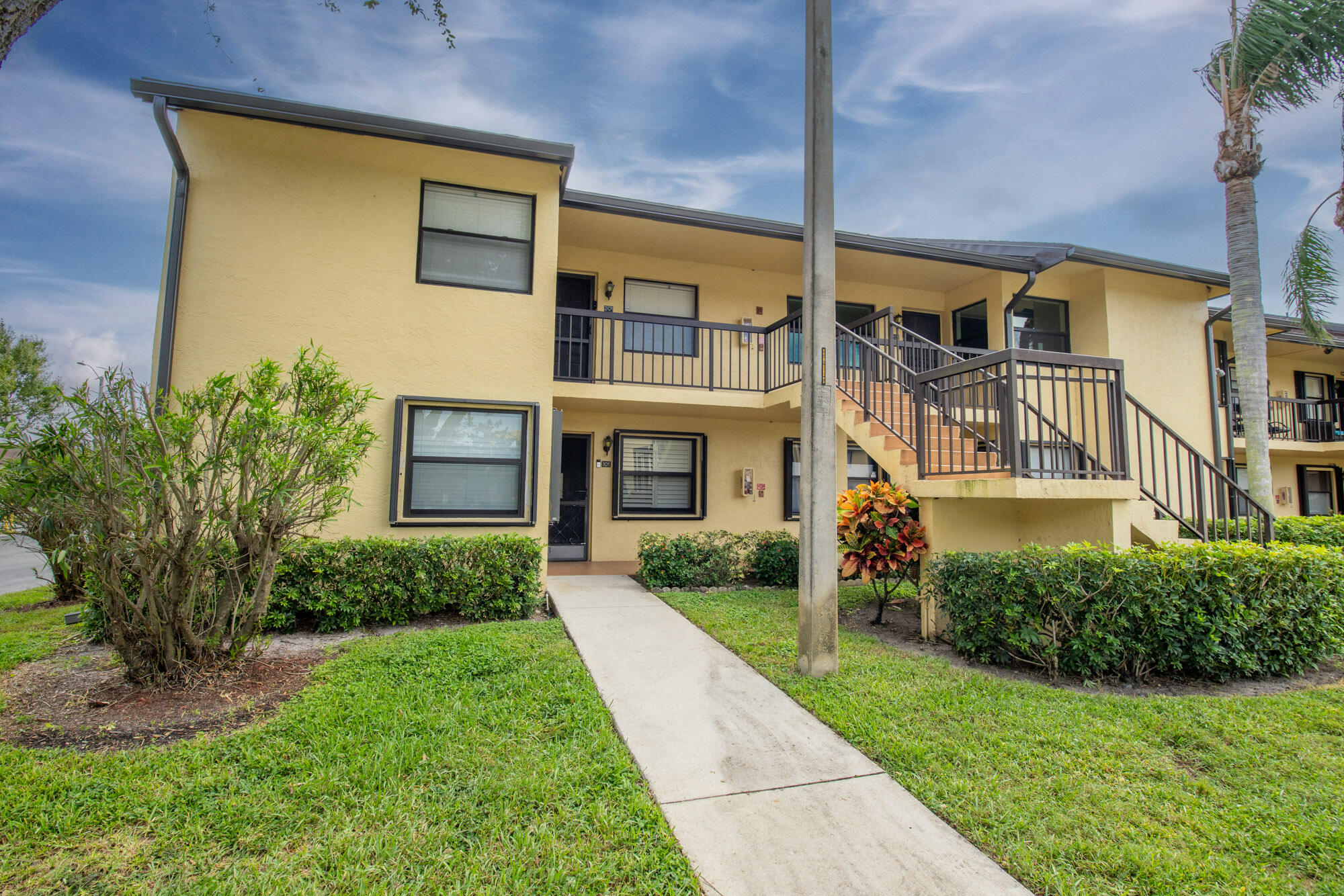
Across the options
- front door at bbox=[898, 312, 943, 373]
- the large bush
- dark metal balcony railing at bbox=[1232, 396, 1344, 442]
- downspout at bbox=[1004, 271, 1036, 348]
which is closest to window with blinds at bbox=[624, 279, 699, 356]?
front door at bbox=[898, 312, 943, 373]

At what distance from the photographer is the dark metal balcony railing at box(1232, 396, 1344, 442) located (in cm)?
1459

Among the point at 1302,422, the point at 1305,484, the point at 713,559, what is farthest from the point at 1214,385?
the point at 713,559

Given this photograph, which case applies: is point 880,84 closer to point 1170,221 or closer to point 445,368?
point 445,368

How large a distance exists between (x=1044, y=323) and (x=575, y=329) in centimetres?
912

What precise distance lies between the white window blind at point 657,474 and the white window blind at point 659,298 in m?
2.24

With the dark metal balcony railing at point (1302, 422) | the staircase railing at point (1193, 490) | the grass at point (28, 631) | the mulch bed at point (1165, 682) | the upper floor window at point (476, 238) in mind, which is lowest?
the grass at point (28, 631)

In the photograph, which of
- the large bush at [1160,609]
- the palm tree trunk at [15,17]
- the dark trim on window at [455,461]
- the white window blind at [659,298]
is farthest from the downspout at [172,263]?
the large bush at [1160,609]

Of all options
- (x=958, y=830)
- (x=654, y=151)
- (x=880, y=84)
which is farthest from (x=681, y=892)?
(x=654, y=151)

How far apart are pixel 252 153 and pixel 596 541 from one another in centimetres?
708

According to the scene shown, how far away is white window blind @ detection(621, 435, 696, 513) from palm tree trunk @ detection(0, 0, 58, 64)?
8.68m

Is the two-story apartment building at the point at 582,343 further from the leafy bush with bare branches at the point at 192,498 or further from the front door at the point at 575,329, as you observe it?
the leafy bush with bare branches at the point at 192,498

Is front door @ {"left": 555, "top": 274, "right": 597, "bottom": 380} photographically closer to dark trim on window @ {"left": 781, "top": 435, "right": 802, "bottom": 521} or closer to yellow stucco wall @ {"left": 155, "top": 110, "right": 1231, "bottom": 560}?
yellow stucco wall @ {"left": 155, "top": 110, "right": 1231, "bottom": 560}

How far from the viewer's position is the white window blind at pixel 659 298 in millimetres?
10672

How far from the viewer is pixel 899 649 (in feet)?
18.4
